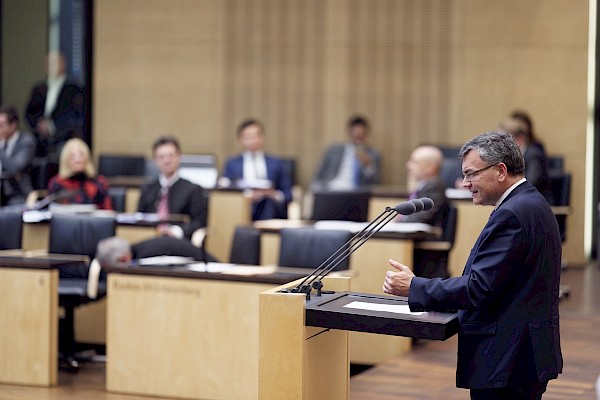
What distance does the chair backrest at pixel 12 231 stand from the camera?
788cm

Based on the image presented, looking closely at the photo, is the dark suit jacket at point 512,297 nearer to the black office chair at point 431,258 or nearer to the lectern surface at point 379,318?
the lectern surface at point 379,318

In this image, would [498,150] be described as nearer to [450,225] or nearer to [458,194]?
[450,225]

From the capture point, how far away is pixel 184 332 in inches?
249

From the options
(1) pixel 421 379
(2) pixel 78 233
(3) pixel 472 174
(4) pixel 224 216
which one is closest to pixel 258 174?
(4) pixel 224 216

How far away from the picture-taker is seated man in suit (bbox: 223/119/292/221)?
34.0 feet

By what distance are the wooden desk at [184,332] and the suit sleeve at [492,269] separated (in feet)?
7.75

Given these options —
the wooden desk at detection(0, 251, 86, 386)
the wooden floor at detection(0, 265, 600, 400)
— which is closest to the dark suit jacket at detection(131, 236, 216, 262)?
the wooden desk at detection(0, 251, 86, 386)

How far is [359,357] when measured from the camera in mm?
7355

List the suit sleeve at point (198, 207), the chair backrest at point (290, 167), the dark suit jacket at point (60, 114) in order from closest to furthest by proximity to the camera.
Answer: the suit sleeve at point (198, 207) → the chair backrest at point (290, 167) → the dark suit jacket at point (60, 114)

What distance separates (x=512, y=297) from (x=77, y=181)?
5.99 m

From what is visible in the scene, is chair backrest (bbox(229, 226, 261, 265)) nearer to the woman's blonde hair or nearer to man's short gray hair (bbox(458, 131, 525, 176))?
the woman's blonde hair

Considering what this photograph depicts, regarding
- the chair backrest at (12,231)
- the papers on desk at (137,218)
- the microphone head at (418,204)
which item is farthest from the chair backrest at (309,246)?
the microphone head at (418,204)

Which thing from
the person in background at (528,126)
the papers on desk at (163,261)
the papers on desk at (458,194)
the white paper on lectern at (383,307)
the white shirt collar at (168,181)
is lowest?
the papers on desk at (163,261)

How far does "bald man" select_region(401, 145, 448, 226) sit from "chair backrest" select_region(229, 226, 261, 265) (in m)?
1.23
